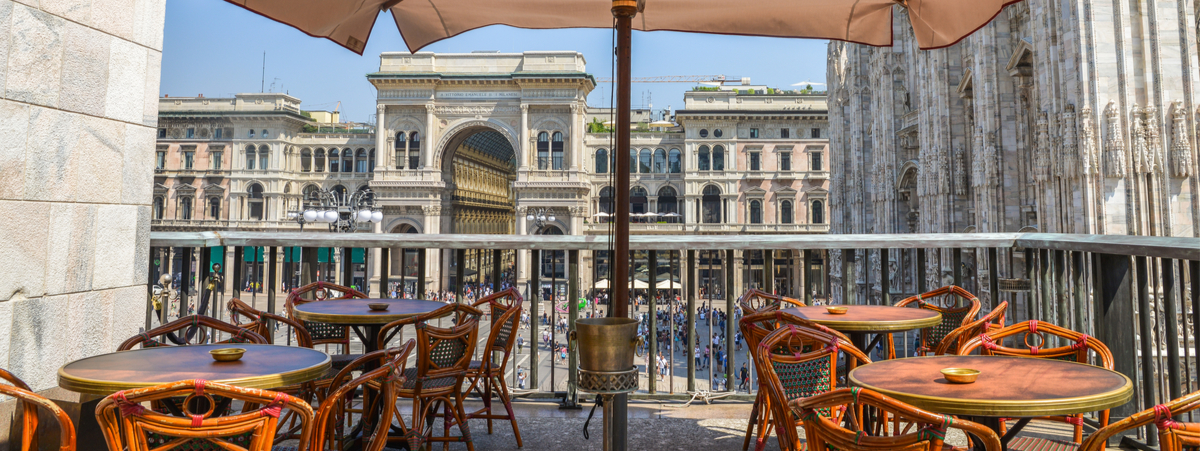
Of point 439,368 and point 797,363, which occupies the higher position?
point 797,363

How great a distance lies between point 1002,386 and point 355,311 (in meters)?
2.94

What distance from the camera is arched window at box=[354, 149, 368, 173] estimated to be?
49750 mm

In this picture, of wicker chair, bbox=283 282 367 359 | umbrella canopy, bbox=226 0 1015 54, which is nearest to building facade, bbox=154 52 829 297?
wicker chair, bbox=283 282 367 359

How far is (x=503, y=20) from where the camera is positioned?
3.37 m

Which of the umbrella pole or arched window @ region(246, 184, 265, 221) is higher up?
arched window @ region(246, 184, 265, 221)

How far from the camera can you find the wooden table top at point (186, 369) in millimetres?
2000

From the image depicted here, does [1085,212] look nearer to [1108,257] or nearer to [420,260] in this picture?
[1108,257]

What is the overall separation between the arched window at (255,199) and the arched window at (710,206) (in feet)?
107

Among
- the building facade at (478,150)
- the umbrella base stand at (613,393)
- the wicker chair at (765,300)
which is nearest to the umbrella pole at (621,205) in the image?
the umbrella base stand at (613,393)

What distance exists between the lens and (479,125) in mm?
43500

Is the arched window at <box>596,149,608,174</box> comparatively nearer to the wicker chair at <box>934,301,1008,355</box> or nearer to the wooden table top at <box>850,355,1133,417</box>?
the wicker chair at <box>934,301,1008,355</box>

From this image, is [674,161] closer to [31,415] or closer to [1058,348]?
[1058,348]

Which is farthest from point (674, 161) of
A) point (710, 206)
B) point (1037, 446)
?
point (1037, 446)

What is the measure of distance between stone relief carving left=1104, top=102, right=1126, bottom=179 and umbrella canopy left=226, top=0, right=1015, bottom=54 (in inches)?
457
